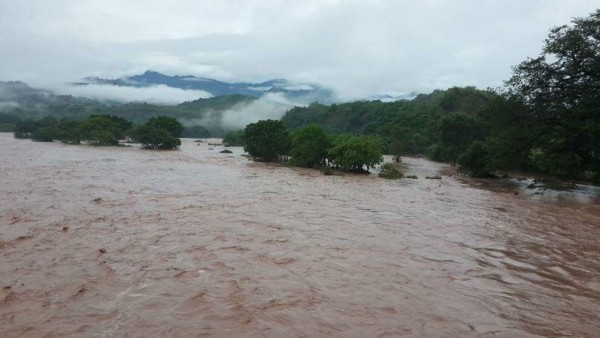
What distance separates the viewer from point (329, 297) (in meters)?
7.11

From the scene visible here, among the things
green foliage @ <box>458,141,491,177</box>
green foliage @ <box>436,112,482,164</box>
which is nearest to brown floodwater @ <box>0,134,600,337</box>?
green foliage @ <box>458,141,491,177</box>

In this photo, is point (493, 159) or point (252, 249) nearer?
point (252, 249)

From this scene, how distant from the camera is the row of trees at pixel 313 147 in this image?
3562 cm

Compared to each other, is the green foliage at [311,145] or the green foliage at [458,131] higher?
the green foliage at [458,131]

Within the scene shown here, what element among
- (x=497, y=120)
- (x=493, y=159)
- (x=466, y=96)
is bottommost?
(x=493, y=159)

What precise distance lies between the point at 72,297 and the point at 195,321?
2.37 metres

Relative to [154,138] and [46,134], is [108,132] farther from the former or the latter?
[46,134]

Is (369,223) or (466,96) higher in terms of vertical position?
(466,96)

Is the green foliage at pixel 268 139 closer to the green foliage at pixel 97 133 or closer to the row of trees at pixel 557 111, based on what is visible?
the row of trees at pixel 557 111

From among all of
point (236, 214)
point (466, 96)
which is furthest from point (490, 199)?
point (466, 96)

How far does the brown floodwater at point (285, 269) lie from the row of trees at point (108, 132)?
4699 cm

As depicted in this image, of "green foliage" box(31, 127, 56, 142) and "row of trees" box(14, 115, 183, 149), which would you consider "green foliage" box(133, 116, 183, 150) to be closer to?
"row of trees" box(14, 115, 183, 149)

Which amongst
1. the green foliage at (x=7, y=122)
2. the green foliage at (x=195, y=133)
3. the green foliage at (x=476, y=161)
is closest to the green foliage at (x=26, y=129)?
the green foliage at (x=7, y=122)

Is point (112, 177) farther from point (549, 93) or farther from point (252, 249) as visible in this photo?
point (549, 93)
